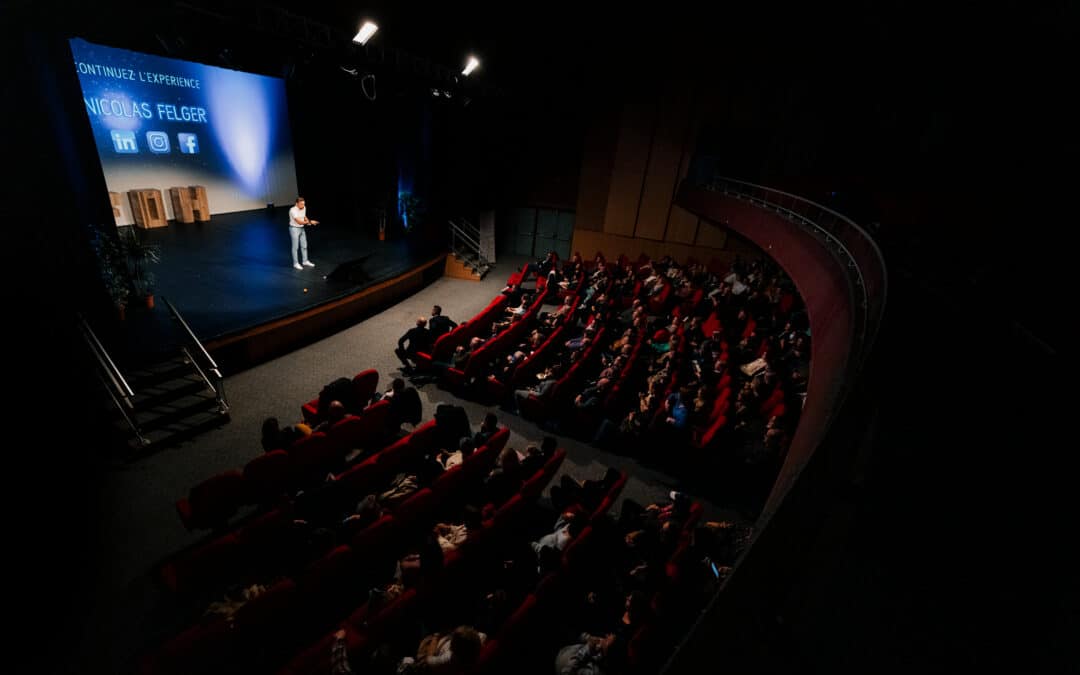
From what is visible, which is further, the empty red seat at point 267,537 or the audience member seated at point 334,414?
the audience member seated at point 334,414

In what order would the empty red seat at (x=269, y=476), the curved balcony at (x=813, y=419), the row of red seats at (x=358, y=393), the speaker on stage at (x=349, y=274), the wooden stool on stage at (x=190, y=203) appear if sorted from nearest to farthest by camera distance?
the curved balcony at (x=813, y=419) → the empty red seat at (x=269, y=476) → the row of red seats at (x=358, y=393) → the speaker on stage at (x=349, y=274) → the wooden stool on stage at (x=190, y=203)

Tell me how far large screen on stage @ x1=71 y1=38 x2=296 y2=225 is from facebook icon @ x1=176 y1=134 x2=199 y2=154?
2 centimetres

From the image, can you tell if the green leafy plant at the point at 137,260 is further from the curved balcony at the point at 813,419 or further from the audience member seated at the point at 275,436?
the curved balcony at the point at 813,419

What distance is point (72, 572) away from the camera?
348 cm

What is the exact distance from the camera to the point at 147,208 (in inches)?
411

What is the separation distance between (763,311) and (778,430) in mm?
5056

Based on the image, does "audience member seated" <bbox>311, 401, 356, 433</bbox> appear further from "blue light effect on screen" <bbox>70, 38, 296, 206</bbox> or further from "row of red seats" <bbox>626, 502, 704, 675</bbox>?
"blue light effect on screen" <bbox>70, 38, 296, 206</bbox>

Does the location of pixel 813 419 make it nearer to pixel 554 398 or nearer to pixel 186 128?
pixel 554 398

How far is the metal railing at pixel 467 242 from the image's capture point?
12.8 m

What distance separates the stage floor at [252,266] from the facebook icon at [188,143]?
1.72m

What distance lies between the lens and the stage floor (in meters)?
6.73

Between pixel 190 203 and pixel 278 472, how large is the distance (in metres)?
10.9

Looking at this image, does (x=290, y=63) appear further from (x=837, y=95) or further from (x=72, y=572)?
(x=837, y=95)

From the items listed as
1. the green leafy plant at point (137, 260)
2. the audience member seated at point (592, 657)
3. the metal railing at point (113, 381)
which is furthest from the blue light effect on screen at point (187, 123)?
the audience member seated at point (592, 657)
